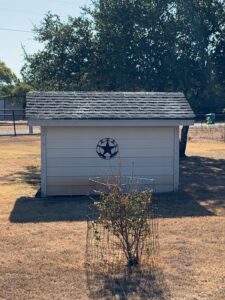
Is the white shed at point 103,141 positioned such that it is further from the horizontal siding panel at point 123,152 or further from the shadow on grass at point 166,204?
the shadow on grass at point 166,204

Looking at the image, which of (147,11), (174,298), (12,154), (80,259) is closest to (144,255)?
(80,259)

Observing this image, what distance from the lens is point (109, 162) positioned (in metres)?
14.5

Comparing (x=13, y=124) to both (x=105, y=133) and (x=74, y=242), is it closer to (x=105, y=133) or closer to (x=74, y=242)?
(x=105, y=133)

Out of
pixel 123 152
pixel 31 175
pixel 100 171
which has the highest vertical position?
pixel 123 152

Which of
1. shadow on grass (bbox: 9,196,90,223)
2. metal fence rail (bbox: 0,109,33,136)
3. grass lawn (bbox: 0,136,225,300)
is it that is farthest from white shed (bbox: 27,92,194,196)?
metal fence rail (bbox: 0,109,33,136)

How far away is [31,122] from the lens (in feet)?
45.5

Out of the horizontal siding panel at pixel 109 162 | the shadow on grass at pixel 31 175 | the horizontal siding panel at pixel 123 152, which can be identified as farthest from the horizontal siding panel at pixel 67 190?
the shadow on grass at pixel 31 175

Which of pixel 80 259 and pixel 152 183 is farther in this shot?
pixel 152 183

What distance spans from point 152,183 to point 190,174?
4.66m

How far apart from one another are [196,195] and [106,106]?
11.8 feet

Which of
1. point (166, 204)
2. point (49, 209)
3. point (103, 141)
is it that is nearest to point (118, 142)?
point (103, 141)

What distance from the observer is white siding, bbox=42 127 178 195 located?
14383mm

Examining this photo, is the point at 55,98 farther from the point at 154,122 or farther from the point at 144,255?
the point at 144,255

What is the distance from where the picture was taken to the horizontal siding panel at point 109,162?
1441 centimetres
